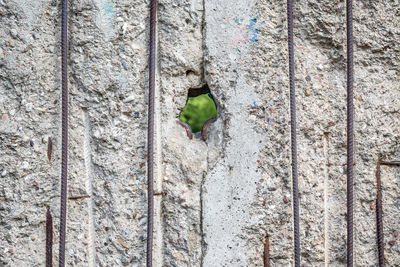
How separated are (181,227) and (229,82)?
44 cm

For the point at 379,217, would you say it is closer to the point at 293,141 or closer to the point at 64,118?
the point at 293,141

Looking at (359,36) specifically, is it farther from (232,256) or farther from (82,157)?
(82,157)

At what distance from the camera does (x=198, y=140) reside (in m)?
1.25

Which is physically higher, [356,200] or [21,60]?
[21,60]

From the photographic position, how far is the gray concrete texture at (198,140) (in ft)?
3.67

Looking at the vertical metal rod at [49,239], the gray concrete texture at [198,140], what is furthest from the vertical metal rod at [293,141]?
the vertical metal rod at [49,239]

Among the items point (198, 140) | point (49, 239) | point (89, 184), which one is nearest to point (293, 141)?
point (198, 140)

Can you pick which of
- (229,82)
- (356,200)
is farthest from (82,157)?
(356,200)

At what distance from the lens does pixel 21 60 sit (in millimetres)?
1107

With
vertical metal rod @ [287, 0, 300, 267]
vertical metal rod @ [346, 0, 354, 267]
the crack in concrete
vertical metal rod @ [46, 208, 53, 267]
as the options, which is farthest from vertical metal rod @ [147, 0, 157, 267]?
vertical metal rod @ [346, 0, 354, 267]

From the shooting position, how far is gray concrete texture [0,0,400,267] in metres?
1.12

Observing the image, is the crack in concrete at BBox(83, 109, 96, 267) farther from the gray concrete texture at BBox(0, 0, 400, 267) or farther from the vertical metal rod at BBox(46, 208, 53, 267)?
the vertical metal rod at BBox(46, 208, 53, 267)

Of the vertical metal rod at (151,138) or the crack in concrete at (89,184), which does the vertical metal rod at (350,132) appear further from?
the crack in concrete at (89,184)

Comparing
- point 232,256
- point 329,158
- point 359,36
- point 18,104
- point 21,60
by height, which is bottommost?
point 232,256
